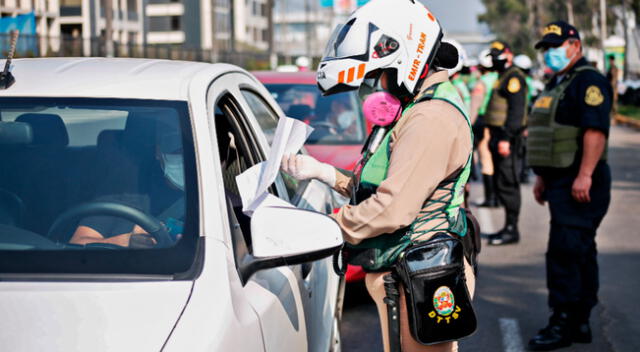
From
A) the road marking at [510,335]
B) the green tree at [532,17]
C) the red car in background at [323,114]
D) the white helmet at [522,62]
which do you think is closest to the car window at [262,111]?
the road marking at [510,335]

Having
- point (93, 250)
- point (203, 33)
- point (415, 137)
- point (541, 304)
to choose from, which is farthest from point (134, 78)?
point (203, 33)

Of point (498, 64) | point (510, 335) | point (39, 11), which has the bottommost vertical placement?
point (39, 11)

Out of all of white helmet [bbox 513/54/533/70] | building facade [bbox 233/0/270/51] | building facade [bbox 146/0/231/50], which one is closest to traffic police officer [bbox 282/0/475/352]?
white helmet [bbox 513/54/533/70]

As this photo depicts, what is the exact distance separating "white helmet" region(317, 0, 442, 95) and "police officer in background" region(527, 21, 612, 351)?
2526 mm

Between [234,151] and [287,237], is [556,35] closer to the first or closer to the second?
[234,151]

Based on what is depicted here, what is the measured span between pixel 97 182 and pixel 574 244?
334 centimetres

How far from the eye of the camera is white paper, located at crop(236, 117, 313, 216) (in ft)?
9.17

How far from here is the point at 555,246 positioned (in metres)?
5.48

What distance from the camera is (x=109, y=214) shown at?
114 inches

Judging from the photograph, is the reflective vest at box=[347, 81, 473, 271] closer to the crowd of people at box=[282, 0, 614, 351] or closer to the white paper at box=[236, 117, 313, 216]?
the crowd of people at box=[282, 0, 614, 351]

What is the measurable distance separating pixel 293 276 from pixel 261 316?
1.86ft

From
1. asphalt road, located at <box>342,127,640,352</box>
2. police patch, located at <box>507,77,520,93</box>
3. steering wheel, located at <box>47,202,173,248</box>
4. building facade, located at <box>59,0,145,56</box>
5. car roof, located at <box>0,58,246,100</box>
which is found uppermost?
car roof, located at <box>0,58,246,100</box>

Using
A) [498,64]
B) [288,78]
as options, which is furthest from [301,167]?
[498,64]

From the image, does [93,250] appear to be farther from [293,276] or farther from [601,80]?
[601,80]
